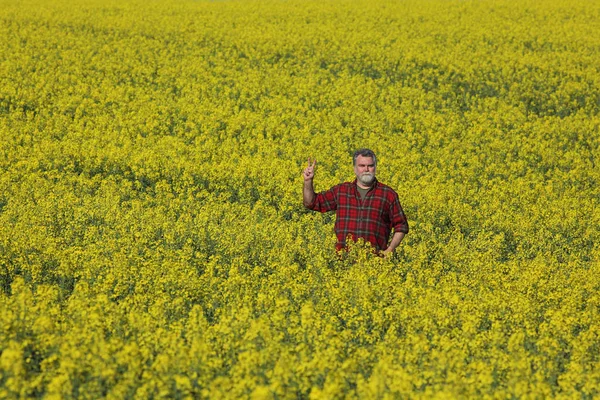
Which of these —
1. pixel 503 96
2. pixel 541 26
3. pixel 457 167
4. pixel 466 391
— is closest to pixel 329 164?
pixel 457 167

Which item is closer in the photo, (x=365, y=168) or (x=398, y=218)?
(x=365, y=168)

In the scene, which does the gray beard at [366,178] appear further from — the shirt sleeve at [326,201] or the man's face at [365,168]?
the shirt sleeve at [326,201]

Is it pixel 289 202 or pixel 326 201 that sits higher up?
pixel 326 201

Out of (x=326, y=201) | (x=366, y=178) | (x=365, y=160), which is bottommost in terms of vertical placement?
(x=326, y=201)

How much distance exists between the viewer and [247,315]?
6.23 meters

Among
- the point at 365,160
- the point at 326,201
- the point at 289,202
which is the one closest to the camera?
the point at 365,160

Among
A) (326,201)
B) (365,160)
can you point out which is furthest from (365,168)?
(326,201)

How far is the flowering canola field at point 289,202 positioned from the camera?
5.57 meters

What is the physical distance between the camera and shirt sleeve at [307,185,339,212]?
824 cm

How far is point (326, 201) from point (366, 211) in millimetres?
433

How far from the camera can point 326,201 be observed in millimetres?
8281

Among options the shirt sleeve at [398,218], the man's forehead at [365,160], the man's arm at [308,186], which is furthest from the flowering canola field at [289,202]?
the man's forehead at [365,160]

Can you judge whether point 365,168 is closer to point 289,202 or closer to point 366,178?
point 366,178

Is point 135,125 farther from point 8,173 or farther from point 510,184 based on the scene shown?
point 510,184
